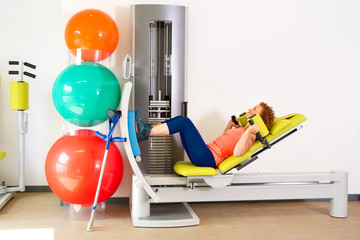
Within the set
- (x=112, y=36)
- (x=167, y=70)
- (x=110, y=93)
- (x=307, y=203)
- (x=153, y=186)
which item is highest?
(x=112, y=36)

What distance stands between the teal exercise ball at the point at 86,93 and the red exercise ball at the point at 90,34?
0.40 ft

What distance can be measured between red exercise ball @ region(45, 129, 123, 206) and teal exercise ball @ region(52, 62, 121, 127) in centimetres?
20

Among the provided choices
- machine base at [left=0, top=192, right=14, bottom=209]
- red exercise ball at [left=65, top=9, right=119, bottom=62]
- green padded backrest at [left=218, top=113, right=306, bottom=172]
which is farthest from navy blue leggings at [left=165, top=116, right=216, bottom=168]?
machine base at [left=0, top=192, right=14, bottom=209]

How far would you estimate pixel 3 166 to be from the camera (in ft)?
14.3

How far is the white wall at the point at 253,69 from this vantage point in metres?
4.02

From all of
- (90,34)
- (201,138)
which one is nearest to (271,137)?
(201,138)

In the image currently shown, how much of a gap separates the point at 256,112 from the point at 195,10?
48.8 inches

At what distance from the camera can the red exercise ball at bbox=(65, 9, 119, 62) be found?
10.7ft

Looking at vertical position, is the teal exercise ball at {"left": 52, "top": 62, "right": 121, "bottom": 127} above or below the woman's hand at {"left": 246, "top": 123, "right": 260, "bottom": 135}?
above

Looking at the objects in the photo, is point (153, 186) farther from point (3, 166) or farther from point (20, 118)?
point (3, 166)

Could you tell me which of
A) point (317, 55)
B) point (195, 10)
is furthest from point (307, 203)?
point (195, 10)

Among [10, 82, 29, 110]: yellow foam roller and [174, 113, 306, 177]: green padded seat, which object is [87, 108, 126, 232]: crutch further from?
[10, 82, 29, 110]: yellow foam roller

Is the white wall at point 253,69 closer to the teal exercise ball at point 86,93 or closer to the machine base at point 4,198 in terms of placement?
the machine base at point 4,198

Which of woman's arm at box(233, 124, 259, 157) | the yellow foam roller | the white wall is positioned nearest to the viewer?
woman's arm at box(233, 124, 259, 157)
